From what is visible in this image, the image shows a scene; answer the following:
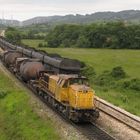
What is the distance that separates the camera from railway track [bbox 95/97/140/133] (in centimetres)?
2573

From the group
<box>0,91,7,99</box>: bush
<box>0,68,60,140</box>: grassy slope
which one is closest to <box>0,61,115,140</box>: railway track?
<box>0,68,60,140</box>: grassy slope

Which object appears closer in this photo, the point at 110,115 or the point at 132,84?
the point at 110,115

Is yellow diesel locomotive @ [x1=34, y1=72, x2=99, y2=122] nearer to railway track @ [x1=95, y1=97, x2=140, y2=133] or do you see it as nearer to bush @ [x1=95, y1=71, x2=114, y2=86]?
railway track @ [x1=95, y1=97, x2=140, y2=133]

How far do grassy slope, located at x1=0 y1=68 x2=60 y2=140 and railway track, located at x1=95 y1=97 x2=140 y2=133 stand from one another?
187 inches

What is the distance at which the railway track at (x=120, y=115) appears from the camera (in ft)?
84.4

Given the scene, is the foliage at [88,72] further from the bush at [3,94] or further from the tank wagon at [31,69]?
the bush at [3,94]

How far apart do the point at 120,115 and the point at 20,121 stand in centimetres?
711

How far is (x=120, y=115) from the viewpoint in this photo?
28406mm

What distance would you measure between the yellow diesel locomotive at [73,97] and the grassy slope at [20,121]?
1.54m

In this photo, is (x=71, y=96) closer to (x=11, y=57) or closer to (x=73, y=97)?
(x=73, y=97)

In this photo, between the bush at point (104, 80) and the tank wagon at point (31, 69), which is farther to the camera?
the bush at point (104, 80)

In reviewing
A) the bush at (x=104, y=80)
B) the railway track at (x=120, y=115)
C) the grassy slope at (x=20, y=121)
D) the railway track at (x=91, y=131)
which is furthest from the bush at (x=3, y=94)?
the bush at (x=104, y=80)

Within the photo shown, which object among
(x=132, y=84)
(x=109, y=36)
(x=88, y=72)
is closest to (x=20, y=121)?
(x=132, y=84)

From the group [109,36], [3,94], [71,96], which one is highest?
[71,96]
